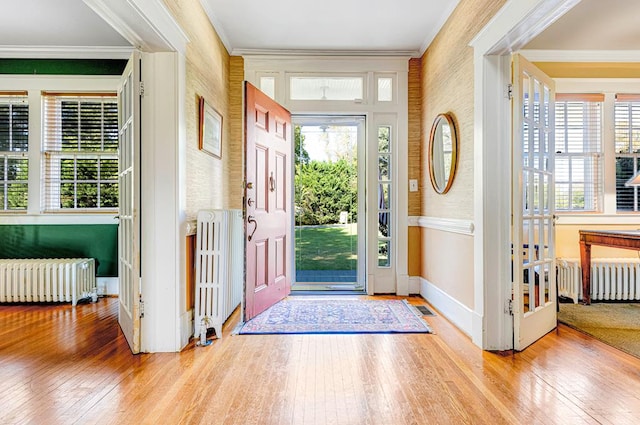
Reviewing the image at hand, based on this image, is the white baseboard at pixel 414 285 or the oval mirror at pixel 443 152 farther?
the white baseboard at pixel 414 285

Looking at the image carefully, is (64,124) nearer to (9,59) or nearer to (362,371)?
(9,59)

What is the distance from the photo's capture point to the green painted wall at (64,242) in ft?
13.7

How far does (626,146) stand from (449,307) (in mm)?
2930

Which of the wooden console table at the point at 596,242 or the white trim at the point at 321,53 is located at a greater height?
the white trim at the point at 321,53

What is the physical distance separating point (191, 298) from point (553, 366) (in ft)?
8.18

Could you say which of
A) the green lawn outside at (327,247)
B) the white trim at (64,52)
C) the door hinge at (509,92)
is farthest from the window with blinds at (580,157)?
the white trim at (64,52)

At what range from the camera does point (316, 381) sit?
7.07 feet

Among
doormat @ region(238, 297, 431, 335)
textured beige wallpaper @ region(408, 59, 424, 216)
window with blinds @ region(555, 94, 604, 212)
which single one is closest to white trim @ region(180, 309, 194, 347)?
doormat @ region(238, 297, 431, 335)

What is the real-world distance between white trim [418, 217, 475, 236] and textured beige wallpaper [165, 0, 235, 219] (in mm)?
2062

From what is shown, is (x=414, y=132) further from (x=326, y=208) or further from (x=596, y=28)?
(x=596, y=28)

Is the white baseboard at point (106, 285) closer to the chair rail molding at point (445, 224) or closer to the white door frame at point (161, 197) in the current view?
the white door frame at point (161, 197)

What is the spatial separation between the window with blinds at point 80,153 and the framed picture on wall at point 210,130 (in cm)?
148

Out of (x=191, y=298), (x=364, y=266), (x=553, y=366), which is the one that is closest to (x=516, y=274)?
(x=553, y=366)

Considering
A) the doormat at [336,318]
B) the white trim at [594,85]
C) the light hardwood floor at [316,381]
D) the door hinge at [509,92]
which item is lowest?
the light hardwood floor at [316,381]
